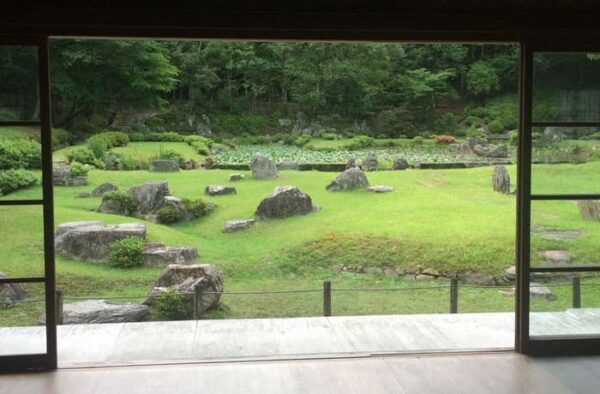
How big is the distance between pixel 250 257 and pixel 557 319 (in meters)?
6.31

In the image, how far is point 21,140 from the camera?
3.08 metres

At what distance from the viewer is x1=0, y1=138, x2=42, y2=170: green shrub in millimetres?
3076

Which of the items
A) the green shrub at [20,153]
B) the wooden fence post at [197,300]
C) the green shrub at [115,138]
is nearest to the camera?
the green shrub at [20,153]

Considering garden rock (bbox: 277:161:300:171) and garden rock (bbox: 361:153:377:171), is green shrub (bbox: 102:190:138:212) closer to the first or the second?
garden rock (bbox: 277:161:300:171)

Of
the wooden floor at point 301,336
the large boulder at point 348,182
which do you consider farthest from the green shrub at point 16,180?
the large boulder at point 348,182

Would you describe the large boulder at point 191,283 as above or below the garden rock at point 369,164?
below

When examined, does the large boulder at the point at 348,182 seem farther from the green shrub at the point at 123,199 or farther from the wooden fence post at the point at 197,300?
the wooden fence post at the point at 197,300

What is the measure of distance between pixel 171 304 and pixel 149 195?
3.97 meters

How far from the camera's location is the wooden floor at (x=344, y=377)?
285 centimetres

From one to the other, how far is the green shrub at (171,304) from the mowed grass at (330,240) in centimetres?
52

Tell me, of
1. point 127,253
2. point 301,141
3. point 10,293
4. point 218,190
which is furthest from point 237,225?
point 10,293

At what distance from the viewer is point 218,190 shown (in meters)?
11.4

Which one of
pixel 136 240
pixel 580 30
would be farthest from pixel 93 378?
pixel 136 240

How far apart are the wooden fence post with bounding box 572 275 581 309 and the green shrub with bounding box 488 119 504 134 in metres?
12.5
